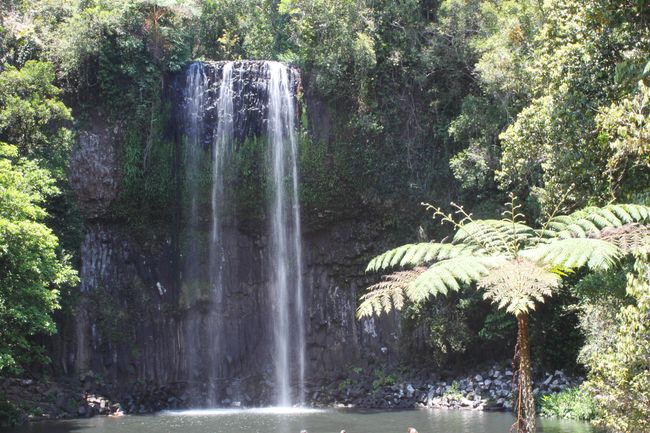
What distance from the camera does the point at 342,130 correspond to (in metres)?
23.1

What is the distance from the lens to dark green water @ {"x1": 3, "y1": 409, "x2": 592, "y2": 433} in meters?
15.4

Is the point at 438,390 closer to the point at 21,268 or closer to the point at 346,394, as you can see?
the point at 346,394

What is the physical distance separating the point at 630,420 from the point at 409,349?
13.0 m

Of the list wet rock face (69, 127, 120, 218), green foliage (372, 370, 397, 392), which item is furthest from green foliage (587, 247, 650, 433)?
wet rock face (69, 127, 120, 218)

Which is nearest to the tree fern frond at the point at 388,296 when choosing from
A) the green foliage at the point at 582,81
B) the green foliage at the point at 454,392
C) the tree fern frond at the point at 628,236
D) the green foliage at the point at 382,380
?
the tree fern frond at the point at 628,236

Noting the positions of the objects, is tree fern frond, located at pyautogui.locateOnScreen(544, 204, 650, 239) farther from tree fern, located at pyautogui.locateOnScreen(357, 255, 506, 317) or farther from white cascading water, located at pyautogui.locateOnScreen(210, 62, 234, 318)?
white cascading water, located at pyautogui.locateOnScreen(210, 62, 234, 318)

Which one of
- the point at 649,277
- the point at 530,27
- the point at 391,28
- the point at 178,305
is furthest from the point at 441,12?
the point at 649,277

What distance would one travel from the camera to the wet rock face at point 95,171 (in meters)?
21.6

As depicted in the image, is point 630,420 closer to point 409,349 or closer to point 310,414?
point 310,414

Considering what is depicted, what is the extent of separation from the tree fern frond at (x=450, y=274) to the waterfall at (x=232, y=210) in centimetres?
1484

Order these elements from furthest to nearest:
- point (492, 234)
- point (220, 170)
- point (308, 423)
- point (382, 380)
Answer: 1. point (220, 170)
2. point (382, 380)
3. point (308, 423)
4. point (492, 234)

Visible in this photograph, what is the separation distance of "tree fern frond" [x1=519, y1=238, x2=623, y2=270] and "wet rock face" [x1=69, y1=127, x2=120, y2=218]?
16.6 m

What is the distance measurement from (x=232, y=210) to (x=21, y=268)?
340 inches

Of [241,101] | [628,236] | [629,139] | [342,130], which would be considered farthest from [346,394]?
[628,236]
